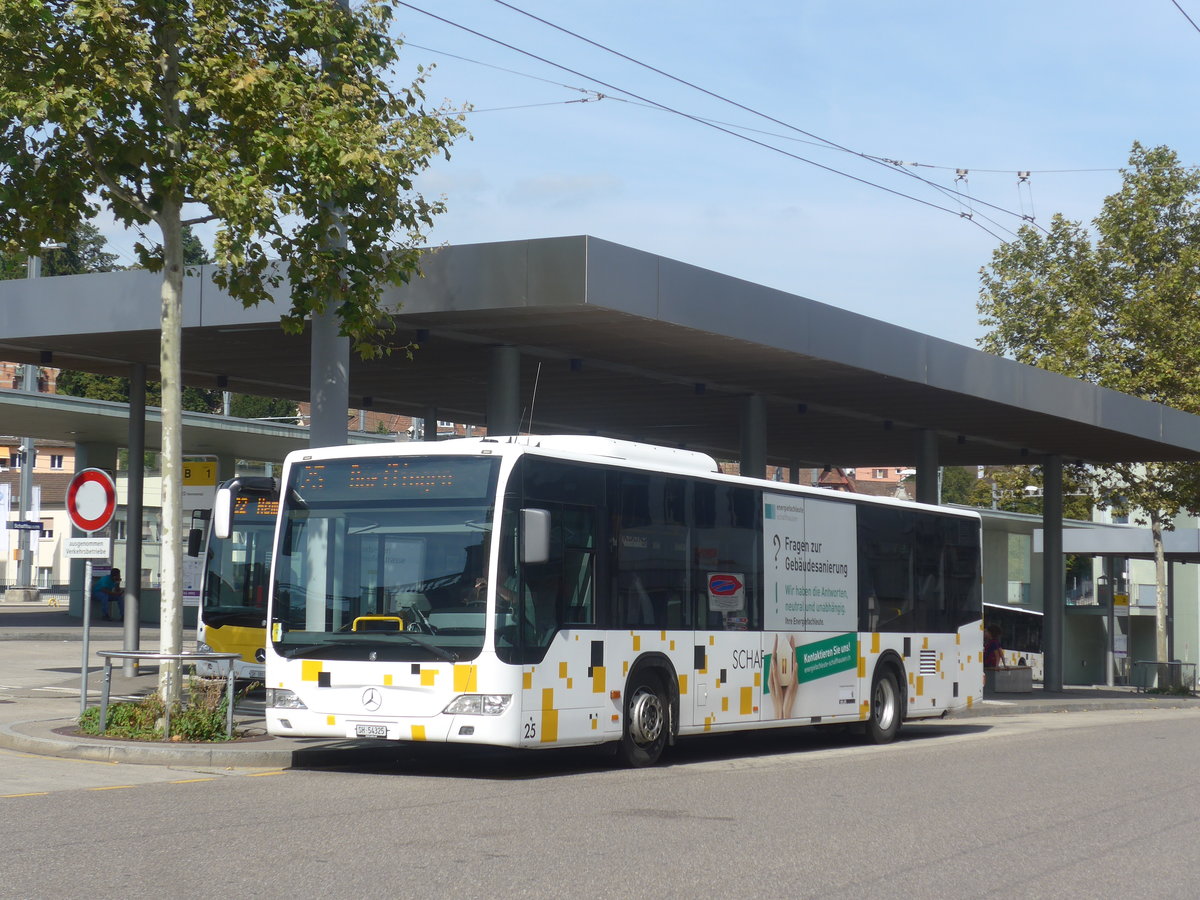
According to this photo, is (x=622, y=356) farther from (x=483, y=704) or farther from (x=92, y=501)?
(x=483, y=704)

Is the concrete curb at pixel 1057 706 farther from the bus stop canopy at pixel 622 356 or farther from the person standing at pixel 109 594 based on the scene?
the person standing at pixel 109 594

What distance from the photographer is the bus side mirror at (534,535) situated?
12.8 m

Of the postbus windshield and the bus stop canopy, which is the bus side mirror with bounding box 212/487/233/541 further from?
the postbus windshield

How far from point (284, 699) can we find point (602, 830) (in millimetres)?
4502

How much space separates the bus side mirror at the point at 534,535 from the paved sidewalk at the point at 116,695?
3070mm

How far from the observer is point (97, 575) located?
45469 mm

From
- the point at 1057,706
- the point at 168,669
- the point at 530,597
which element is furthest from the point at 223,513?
the point at 1057,706

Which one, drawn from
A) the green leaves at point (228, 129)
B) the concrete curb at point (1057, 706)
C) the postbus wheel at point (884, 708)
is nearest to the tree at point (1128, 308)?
the concrete curb at point (1057, 706)

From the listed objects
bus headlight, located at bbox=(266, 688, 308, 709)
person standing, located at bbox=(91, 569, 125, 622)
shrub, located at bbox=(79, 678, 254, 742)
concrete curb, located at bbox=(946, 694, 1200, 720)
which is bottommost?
concrete curb, located at bbox=(946, 694, 1200, 720)

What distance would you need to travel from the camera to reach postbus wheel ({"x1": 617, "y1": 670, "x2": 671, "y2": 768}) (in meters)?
14.3

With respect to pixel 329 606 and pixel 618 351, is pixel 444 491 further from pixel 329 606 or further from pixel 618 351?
pixel 618 351

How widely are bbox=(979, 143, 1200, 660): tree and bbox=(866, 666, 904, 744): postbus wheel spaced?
2174 centimetres

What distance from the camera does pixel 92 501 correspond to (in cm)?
1585

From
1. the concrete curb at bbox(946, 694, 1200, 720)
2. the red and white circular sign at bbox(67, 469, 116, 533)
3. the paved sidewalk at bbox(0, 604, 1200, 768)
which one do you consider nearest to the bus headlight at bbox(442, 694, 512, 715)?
the paved sidewalk at bbox(0, 604, 1200, 768)
